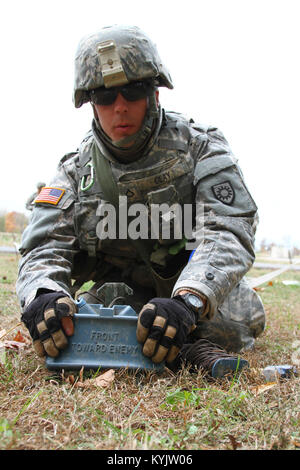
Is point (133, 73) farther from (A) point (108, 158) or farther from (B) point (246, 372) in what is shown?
(B) point (246, 372)

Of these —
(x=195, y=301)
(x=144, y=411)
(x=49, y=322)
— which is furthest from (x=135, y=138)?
(x=144, y=411)

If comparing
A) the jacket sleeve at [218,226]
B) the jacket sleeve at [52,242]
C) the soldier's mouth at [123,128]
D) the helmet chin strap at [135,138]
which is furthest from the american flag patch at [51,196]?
the jacket sleeve at [218,226]

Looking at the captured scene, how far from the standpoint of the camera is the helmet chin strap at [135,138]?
9.21 ft

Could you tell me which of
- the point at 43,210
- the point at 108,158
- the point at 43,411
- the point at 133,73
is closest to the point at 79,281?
the point at 43,210

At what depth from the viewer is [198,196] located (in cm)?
287

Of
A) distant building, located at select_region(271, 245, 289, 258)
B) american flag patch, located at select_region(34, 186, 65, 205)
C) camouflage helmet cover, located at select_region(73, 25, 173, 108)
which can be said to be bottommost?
distant building, located at select_region(271, 245, 289, 258)

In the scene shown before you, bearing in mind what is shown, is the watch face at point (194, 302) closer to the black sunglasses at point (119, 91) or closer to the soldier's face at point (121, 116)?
the soldier's face at point (121, 116)

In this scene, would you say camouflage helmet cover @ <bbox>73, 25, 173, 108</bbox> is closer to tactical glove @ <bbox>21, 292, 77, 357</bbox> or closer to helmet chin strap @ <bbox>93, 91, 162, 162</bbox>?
helmet chin strap @ <bbox>93, 91, 162, 162</bbox>

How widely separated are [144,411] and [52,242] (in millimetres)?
1461

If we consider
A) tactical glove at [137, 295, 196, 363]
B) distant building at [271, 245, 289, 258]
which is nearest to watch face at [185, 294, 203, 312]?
tactical glove at [137, 295, 196, 363]

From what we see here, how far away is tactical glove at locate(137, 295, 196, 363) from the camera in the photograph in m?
2.08

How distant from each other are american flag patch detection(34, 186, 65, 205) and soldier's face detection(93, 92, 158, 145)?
52 cm
